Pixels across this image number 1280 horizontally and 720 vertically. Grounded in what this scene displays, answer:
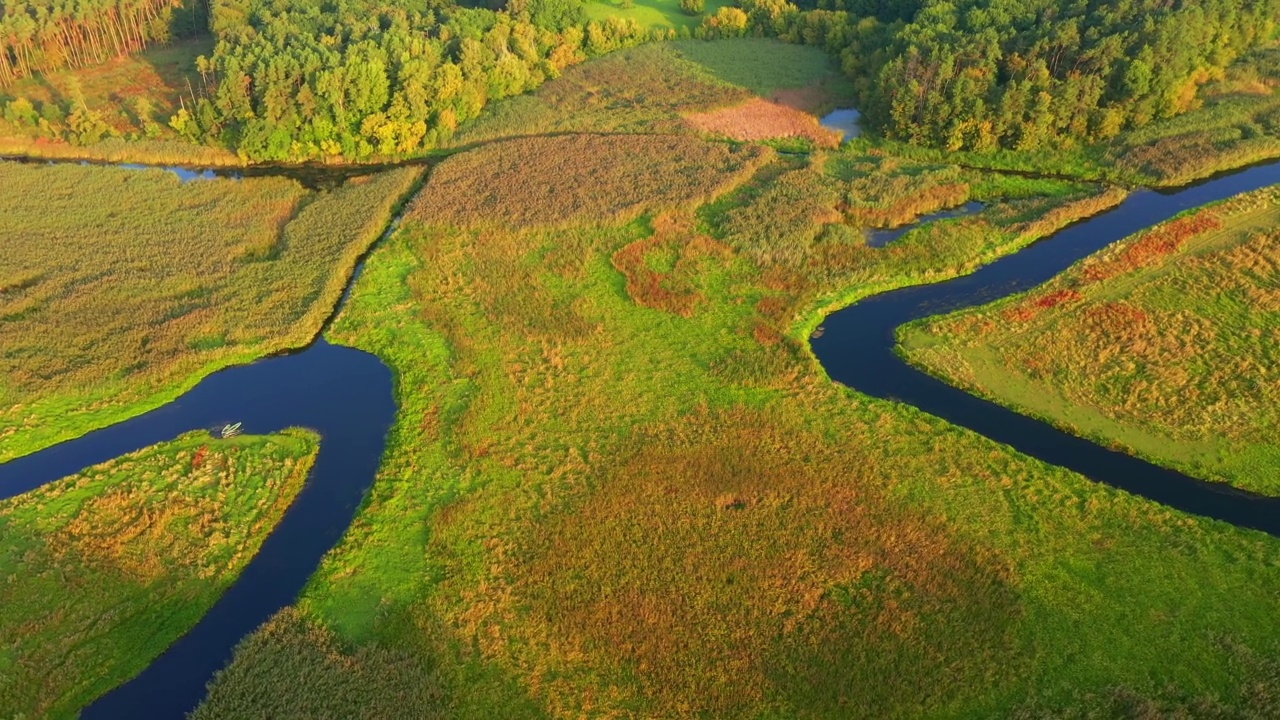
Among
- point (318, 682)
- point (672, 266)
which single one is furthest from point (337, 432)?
point (672, 266)

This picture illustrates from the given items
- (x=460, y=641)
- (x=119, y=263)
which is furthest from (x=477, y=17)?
(x=460, y=641)

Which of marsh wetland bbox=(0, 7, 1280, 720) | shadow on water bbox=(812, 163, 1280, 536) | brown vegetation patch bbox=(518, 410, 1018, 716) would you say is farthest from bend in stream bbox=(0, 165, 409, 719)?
shadow on water bbox=(812, 163, 1280, 536)

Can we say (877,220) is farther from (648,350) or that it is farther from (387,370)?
(387,370)

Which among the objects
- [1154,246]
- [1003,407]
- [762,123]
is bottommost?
[1003,407]

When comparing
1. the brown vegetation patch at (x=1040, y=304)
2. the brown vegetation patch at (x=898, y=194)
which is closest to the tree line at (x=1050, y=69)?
the brown vegetation patch at (x=898, y=194)

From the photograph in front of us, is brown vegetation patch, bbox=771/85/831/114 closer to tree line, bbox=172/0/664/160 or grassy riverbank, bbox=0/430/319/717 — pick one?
tree line, bbox=172/0/664/160

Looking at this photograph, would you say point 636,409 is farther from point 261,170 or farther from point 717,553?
point 261,170
